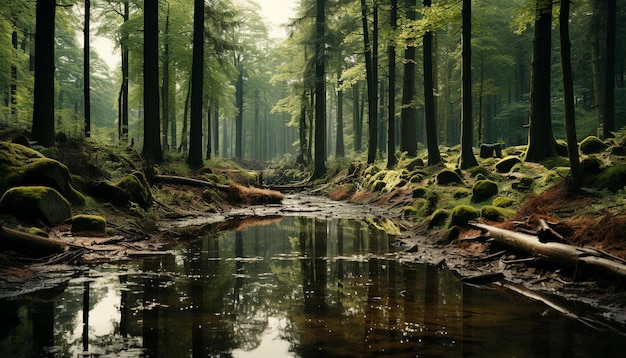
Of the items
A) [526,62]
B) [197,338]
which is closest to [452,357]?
[197,338]

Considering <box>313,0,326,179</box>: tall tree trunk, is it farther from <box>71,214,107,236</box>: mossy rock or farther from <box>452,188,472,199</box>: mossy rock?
<box>71,214,107,236</box>: mossy rock

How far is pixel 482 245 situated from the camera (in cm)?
884

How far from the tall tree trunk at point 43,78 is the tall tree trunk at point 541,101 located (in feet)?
50.5

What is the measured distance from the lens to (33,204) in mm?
8453

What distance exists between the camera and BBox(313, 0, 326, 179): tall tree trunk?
2891cm

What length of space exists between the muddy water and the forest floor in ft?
2.01

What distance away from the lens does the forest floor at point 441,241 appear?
5.98m

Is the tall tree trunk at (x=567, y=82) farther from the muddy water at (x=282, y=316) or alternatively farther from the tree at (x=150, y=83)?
the tree at (x=150, y=83)

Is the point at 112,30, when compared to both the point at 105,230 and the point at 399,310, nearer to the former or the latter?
the point at 105,230

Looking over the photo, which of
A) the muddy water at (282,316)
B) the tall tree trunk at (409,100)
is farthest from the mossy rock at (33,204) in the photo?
the tall tree trunk at (409,100)

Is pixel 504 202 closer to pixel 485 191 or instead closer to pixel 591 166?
pixel 485 191

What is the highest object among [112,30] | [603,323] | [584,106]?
[112,30]

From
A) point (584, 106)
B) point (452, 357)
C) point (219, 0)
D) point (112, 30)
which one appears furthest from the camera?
point (584, 106)

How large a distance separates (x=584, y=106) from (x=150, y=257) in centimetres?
3993
